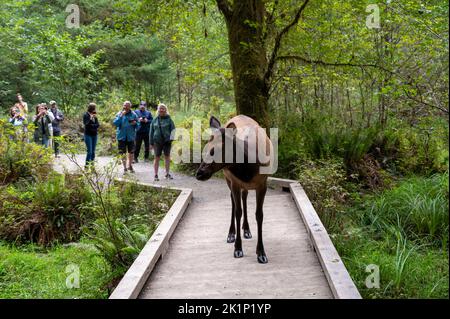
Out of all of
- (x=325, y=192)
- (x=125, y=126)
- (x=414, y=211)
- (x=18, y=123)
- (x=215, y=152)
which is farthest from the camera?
(x=18, y=123)

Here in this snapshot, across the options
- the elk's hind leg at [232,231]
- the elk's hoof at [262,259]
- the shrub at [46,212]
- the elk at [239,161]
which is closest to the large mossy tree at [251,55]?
the shrub at [46,212]

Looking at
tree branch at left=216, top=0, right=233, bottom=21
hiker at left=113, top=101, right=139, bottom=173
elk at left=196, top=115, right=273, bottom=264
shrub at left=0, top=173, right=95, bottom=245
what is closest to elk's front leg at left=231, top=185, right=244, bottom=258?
elk at left=196, top=115, right=273, bottom=264

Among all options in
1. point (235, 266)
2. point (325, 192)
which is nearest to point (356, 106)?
point (325, 192)

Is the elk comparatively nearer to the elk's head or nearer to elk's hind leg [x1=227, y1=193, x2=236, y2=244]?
the elk's head

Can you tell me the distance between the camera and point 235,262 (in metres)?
5.63

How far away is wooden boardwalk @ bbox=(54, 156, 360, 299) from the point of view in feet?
15.6

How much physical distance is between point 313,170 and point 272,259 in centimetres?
370

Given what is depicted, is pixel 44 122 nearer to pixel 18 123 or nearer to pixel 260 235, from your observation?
pixel 18 123

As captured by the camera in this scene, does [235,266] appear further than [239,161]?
Yes

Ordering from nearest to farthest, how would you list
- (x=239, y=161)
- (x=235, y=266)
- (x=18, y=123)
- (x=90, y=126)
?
1. (x=239, y=161)
2. (x=235, y=266)
3. (x=90, y=126)
4. (x=18, y=123)

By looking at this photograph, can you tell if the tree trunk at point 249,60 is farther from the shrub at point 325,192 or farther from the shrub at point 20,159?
the shrub at point 20,159

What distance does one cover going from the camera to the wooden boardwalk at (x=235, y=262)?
4742 mm
